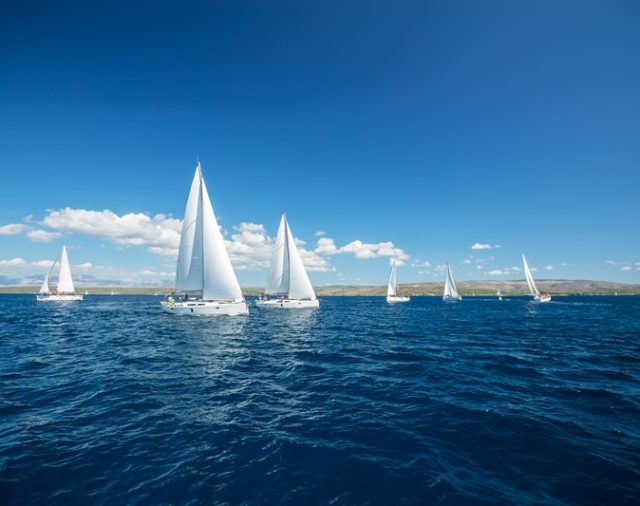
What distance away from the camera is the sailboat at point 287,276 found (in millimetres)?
71500

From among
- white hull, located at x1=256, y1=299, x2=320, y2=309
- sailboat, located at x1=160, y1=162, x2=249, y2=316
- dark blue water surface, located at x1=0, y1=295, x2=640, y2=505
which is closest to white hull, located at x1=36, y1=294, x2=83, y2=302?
sailboat, located at x1=160, y1=162, x2=249, y2=316

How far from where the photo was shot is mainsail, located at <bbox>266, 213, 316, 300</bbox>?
71438 millimetres

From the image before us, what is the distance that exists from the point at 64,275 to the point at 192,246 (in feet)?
279

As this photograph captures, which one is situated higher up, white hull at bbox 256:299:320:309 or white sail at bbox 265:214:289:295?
white sail at bbox 265:214:289:295

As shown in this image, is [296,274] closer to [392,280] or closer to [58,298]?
[392,280]

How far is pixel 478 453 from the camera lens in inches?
376

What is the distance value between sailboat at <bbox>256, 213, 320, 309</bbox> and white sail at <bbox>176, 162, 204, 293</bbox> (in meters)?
22.7

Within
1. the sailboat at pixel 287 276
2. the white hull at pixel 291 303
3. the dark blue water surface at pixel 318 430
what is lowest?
the dark blue water surface at pixel 318 430

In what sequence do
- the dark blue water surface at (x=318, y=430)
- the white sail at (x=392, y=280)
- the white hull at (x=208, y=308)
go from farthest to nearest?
the white sail at (x=392, y=280) < the white hull at (x=208, y=308) < the dark blue water surface at (x=318, y=430)

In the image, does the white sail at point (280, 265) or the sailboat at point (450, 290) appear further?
the sailboat at point (450, 290)

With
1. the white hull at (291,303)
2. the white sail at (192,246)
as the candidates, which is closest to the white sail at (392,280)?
the white hull at (291,303)

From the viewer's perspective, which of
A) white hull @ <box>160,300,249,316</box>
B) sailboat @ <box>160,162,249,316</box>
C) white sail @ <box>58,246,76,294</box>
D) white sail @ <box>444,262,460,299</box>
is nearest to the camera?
white hull @ <box>160,300,249,316</box>

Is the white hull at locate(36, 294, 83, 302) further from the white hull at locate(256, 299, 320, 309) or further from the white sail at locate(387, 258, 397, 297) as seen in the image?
the white sail at locate(387, 258, 397, 297)

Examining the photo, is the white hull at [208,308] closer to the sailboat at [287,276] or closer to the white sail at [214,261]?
the white sail at [214,261]
